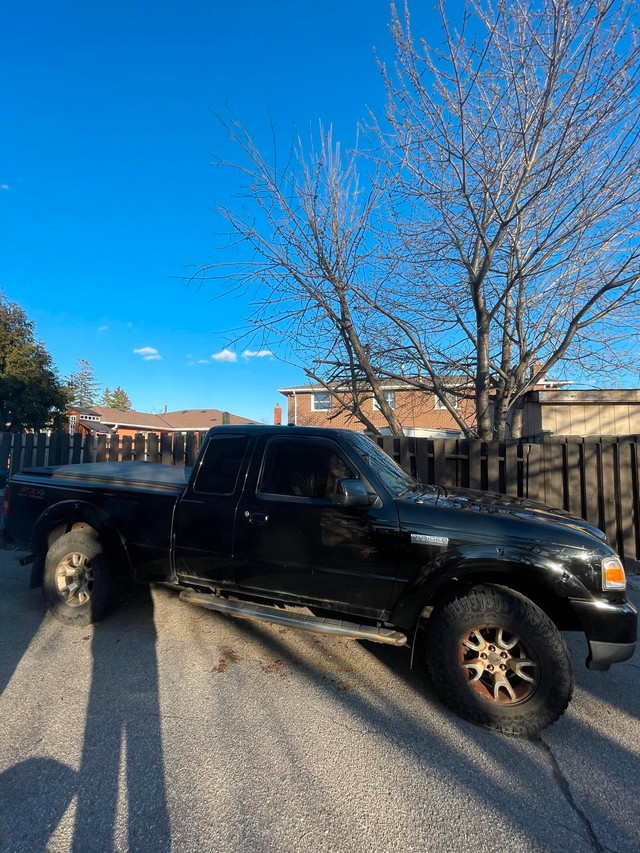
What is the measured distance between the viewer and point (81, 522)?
4.17 meters

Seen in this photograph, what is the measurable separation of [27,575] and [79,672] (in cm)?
317

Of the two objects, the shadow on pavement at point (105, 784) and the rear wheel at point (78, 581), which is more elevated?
the rear wheel at point (78, 581)

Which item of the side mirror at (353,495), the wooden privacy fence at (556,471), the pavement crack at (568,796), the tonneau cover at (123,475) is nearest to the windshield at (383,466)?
the side mirror at (353,495)

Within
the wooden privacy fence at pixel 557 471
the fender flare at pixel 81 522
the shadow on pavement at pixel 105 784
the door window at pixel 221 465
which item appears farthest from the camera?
the wooden privacy fence at pixel 557 471

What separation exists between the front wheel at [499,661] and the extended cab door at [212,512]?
69.2 inches

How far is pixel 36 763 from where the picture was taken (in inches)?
93.4

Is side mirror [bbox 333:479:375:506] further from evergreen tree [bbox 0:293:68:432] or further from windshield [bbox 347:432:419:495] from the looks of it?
evergreen tree [bbox 0:293:68:432]

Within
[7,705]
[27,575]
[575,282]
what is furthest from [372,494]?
[575,282]

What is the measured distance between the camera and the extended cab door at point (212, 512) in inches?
143

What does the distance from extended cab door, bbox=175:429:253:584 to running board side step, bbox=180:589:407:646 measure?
169 millimetres

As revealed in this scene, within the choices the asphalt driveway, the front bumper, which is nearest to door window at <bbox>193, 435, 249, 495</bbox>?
the asphalt driveway

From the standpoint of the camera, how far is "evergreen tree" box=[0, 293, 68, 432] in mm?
22594

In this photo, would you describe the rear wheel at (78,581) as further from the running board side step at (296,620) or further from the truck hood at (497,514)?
the truck hood at (497,514)

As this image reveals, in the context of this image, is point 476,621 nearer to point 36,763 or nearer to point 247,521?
point 247,521
